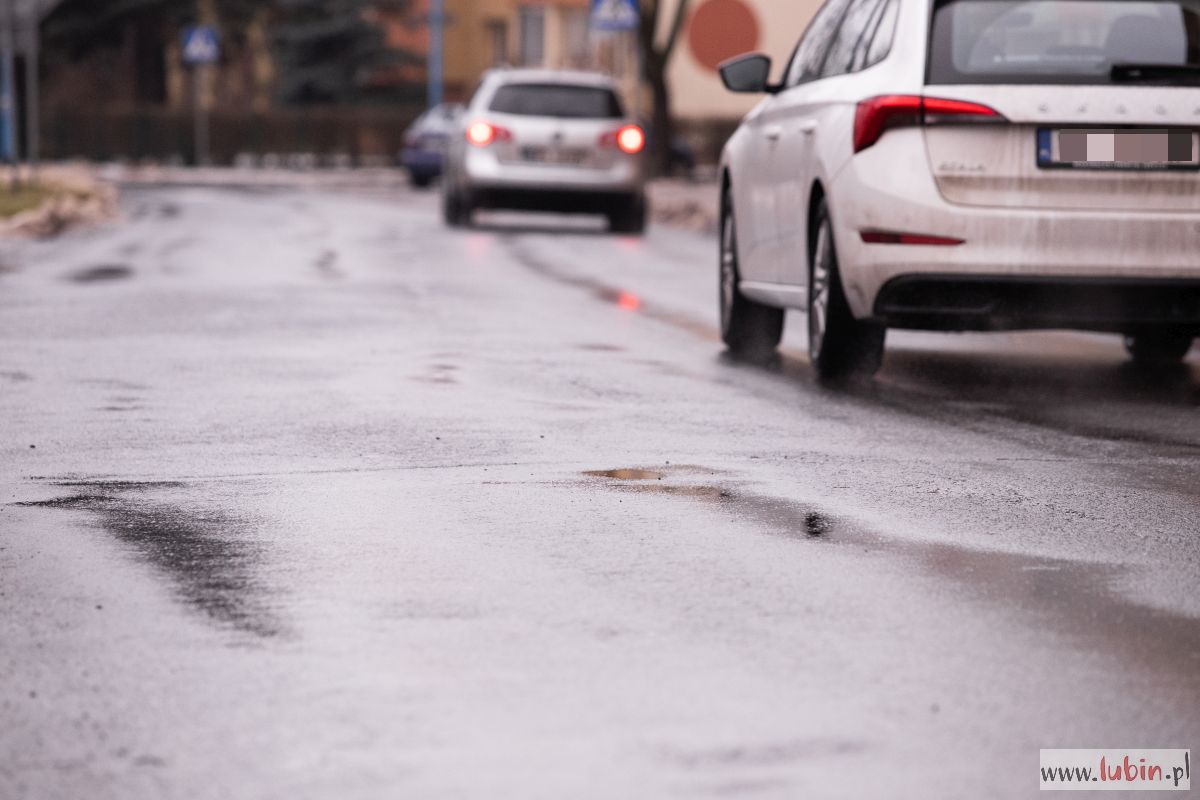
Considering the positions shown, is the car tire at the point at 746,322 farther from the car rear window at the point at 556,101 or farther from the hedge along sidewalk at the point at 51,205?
the car rear window at the point at 556,101

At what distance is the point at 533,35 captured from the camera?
70062mm

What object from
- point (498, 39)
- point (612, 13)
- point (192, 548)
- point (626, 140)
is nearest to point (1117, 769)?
point (192, 548)

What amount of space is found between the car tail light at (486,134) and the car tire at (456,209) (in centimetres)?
56

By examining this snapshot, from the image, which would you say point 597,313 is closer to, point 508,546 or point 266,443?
point 266,443

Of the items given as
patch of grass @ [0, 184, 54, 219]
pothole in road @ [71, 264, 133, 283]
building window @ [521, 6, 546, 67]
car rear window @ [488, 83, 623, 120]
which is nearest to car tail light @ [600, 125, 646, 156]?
car rear window @ [488, 83, 623, 120]

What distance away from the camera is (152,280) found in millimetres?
17047

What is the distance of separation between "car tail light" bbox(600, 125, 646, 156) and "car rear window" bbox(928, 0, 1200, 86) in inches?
648

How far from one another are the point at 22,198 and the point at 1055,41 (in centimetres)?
1985

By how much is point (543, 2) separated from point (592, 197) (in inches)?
1689

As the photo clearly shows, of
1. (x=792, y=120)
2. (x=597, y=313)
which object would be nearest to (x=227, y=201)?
(x=597, y=313)

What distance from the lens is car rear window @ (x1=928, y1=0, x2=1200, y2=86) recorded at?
976 cm

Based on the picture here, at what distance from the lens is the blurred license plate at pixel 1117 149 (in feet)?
31.6

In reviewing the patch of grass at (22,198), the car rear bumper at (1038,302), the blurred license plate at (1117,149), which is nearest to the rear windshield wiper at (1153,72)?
the blurred license plate at (1117,149)

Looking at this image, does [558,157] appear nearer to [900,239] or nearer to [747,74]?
[747,74]
